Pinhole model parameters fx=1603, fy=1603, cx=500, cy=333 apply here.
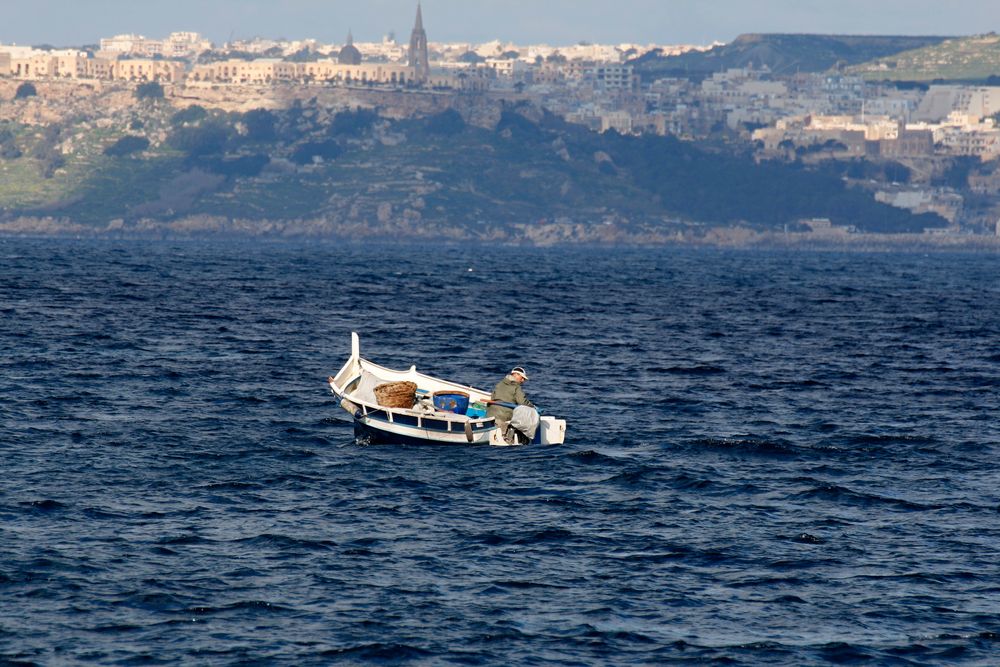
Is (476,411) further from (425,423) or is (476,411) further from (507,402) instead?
(425,423)

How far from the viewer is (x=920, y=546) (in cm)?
3506

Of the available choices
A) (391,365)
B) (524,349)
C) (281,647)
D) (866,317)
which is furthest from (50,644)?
(866,317)

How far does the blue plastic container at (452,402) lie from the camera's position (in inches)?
1828

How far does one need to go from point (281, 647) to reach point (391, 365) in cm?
4129

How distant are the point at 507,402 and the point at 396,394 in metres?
3.16

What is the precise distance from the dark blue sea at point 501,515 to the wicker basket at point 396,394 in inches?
55.9

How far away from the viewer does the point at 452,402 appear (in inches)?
1832

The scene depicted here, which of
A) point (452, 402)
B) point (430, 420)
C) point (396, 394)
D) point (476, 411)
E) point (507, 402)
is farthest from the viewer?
point (476, 411)

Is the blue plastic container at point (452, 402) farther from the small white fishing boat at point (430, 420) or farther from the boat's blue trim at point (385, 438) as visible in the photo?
the boat's blue trim at point (385, 438)

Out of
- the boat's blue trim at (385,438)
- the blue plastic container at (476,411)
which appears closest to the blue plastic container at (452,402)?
the blue plastic container at (476,411)

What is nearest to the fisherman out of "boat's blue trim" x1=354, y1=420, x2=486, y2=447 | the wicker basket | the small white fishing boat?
the small white fishing boat

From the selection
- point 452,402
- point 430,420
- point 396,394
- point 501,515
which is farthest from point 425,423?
point 501,515

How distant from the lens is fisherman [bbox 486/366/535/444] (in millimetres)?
45438

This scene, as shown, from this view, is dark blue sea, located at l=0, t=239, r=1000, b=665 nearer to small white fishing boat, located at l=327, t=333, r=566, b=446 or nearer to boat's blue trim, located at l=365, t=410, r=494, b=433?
small white fishing boat, located at l=327, t=333, r=566, b=446
